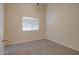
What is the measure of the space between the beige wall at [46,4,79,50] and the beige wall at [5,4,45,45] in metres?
0.12

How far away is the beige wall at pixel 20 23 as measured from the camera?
139 cm

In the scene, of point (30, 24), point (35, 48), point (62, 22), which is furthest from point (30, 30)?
point (62, 22)

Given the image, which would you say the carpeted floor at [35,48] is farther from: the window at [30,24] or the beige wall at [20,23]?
the window at [30,24]

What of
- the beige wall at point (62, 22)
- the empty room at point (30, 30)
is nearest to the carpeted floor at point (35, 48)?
the empty room at point (30, 30)

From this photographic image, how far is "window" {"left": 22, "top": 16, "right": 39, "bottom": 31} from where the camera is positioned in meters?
1.46

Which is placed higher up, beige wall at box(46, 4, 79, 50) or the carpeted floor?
beige wall at box(46, 4, 79, 50)

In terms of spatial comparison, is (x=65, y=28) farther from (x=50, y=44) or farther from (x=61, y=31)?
(x=50, y=44)

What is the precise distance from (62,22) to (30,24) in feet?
2.63

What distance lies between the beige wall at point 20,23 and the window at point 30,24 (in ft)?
0.15

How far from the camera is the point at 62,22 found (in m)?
2.05

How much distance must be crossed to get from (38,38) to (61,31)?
26.8 inches

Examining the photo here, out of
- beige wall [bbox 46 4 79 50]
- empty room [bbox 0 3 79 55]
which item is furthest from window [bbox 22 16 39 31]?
beige wall [bbox 46 4 79 50]

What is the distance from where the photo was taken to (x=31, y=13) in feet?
4.87

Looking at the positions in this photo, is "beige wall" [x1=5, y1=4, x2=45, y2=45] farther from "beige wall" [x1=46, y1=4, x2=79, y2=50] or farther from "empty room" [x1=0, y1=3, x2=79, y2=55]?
"beige wall" [x1=46, y1=4, x2=79, y2=50]
